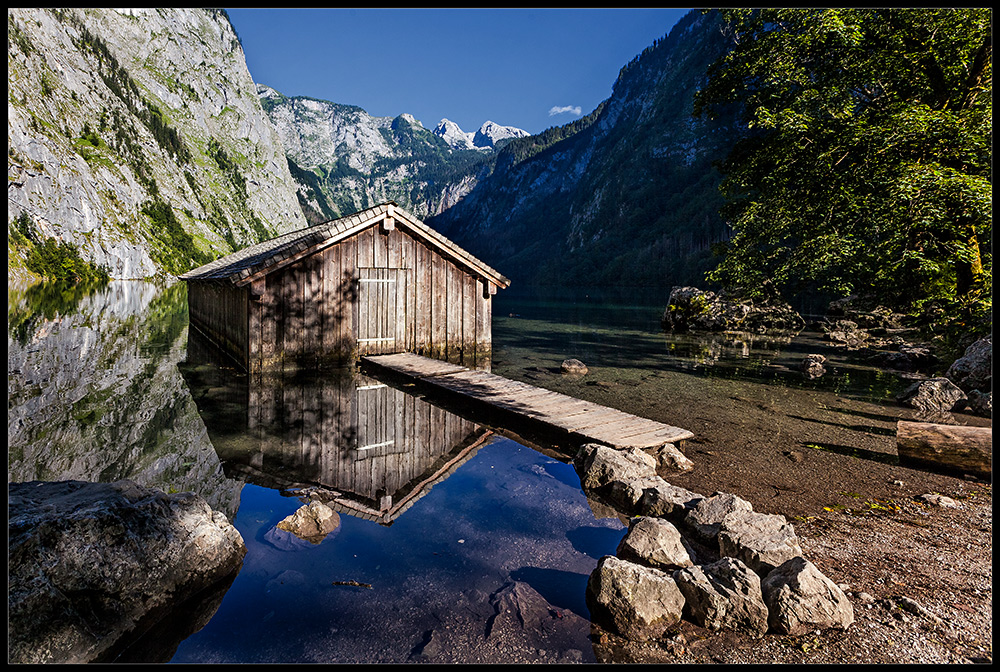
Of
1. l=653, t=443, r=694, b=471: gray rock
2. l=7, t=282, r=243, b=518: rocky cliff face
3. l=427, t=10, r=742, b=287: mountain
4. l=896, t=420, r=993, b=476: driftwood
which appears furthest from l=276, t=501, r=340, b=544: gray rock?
l=427, t=10, r=742, b=287: mountain

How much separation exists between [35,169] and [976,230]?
84.0 meters

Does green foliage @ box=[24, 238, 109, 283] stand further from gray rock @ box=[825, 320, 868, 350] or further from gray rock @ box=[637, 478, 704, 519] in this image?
gray rock @ box=[825, 320, 868, 350]

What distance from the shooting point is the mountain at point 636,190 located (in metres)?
107

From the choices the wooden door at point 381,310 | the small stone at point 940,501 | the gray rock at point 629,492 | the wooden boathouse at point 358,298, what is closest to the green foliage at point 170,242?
the wooden boathouse at point 358,298

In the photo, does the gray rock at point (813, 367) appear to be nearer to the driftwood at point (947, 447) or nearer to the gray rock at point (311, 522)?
the driftwood at point (947, 447)

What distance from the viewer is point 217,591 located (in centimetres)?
403

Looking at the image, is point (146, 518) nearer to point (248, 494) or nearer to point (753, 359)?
point (248, 494)

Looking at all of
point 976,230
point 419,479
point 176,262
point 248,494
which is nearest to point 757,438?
point 419,479

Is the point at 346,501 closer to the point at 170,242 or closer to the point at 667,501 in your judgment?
the point at 667,501

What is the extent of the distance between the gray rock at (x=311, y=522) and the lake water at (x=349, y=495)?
98mm

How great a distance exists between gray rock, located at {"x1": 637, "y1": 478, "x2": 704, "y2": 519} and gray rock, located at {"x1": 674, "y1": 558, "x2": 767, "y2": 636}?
4.62 ft

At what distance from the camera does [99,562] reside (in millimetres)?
3641

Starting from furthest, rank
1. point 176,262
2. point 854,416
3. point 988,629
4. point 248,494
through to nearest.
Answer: point 176,262
point 854,416
point 248,494
point 988,629

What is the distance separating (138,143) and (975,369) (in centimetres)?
12019
